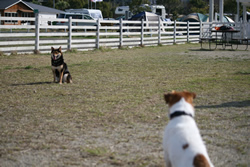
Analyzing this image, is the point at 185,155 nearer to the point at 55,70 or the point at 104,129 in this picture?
the point at 104,129

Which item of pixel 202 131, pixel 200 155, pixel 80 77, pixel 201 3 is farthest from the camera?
pixel 201 3

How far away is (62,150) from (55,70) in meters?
4.65

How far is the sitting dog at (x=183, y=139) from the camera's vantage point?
7.19 feet

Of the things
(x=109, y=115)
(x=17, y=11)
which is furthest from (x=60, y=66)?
(x=17, y=11)

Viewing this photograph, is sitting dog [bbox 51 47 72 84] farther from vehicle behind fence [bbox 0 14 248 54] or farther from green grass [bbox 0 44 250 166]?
vehicle behind fence [bbox 0 14 248 54]

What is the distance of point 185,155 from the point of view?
7.29 ft

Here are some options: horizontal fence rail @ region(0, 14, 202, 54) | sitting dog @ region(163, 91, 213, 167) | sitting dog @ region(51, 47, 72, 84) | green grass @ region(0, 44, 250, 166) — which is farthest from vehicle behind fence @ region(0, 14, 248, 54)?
sitting dog @ region(163, 91, 213, 167)

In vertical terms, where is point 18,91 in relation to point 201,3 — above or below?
below

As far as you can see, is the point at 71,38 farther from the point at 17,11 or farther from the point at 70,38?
the point at 17,11

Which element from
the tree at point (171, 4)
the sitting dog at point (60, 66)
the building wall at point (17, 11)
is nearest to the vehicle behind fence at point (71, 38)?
the sitting dog at point (60, 66)

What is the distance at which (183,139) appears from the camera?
2369mm

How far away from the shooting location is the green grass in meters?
3.56

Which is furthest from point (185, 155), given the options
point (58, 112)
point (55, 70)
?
point (55, 70)

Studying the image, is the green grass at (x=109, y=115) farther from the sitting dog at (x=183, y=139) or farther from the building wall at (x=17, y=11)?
the building wall at (x=17, y=11)
